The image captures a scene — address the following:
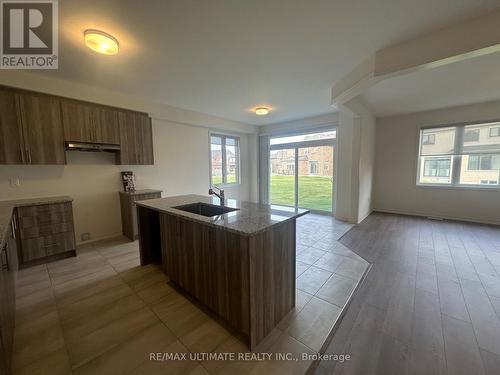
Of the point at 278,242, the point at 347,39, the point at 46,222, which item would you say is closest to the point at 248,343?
the point at 278,242

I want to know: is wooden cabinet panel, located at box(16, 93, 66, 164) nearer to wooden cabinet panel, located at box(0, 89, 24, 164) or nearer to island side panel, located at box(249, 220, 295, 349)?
wooden cabinet panel, located at box(0, 89, 24, 164)

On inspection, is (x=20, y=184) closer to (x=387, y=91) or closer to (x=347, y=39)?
(x=347, y=39)

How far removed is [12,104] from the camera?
261cm

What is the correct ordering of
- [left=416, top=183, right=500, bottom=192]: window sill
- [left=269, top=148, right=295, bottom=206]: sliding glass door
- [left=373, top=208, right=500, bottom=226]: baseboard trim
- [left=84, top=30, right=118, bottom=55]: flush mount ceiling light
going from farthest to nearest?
[left=269, top=148, right=295, bottom=206]: sliding glass door < [left=373, top=208, right=500, bottom=226]: baseboard trim < [left=416, top=183, right=500, bottom=192]: window sill < [left=84, top=30, right=118, bottom=55]: flush mount ceiling light

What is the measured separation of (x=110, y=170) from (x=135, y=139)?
76 centimetres

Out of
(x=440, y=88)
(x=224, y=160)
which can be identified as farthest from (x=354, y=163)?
(x=224, y=160)

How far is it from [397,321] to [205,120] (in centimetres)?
496

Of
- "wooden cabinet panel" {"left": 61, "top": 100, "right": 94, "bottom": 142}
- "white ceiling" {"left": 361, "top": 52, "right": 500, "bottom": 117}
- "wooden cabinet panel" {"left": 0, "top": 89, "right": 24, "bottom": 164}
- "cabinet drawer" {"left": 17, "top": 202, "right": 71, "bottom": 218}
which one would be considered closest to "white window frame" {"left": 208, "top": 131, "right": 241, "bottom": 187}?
"wooden cabinet panel" {"left": 61, "top": 100, "right": 94, "bottom": 142}

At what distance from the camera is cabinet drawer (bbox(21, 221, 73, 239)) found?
267cm

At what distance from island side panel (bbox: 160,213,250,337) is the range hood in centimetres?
214

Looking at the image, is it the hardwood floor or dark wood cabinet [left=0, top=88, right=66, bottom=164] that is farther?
dark wood cabinet [left=0, top=88, right=66, bottom=164]

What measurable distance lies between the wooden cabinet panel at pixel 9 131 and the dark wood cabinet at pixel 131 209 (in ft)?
4.67

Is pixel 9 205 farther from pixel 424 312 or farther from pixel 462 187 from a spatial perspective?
pixel 462 187

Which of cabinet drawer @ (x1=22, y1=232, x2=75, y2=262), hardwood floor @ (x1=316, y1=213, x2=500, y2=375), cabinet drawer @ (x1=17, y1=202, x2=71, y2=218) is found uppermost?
cabinet drawer @ (x1=17, y1=202, x2=71, y2=218)
